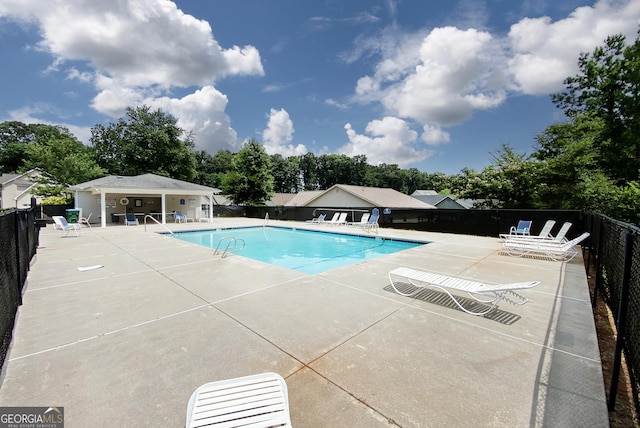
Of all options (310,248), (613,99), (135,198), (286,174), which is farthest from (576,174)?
(286,174)

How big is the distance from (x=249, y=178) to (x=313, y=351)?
88.3 ft

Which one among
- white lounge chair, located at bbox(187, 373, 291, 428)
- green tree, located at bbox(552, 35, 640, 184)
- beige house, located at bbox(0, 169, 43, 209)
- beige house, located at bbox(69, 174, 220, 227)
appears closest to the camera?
white lounge chair, located at bbox(187, 373, 291, 428)

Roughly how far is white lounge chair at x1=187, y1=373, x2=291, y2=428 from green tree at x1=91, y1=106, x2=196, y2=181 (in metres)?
38.5

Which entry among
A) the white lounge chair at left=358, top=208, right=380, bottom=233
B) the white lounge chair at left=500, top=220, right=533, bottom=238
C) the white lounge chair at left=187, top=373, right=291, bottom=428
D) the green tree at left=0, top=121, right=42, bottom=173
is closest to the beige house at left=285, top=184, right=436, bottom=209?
the white lounge chair at left=358, top=208, right=380, bottom=233

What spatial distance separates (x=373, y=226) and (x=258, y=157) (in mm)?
18250

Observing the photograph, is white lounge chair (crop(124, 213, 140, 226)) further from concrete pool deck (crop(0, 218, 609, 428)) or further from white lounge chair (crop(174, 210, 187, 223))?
concrete pool deck (crop(0, 218, 609, 428))

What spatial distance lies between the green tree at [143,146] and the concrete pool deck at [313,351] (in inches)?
1376

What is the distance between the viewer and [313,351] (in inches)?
105

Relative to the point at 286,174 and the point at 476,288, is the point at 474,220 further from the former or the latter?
the point at 286,174

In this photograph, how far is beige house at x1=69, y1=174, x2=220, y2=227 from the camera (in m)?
16.6

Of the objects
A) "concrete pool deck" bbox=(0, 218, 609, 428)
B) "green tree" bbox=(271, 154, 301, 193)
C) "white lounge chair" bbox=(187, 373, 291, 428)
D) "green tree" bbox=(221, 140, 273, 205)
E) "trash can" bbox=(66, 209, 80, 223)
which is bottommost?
"concrete pool deck" bbox=(0, 218, 609, 428)

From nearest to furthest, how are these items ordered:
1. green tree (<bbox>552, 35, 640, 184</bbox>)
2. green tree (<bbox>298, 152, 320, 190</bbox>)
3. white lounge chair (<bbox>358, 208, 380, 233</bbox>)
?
white lounge chair (<bbox>358, 208, 380, 233</bbox>)
green tree (<bbox>552, 35, 640, 184</bbox>)
green tree (<bbox>298, 152, 320, 190</bbox>)

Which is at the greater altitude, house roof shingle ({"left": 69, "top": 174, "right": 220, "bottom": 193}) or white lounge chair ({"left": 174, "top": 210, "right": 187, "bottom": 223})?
house roof shingle ({"left": 69, "top": 174, "right": 220, "bottom": 193})

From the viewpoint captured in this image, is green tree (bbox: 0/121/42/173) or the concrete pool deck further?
green tree (bbox: 0/121/42/173)
